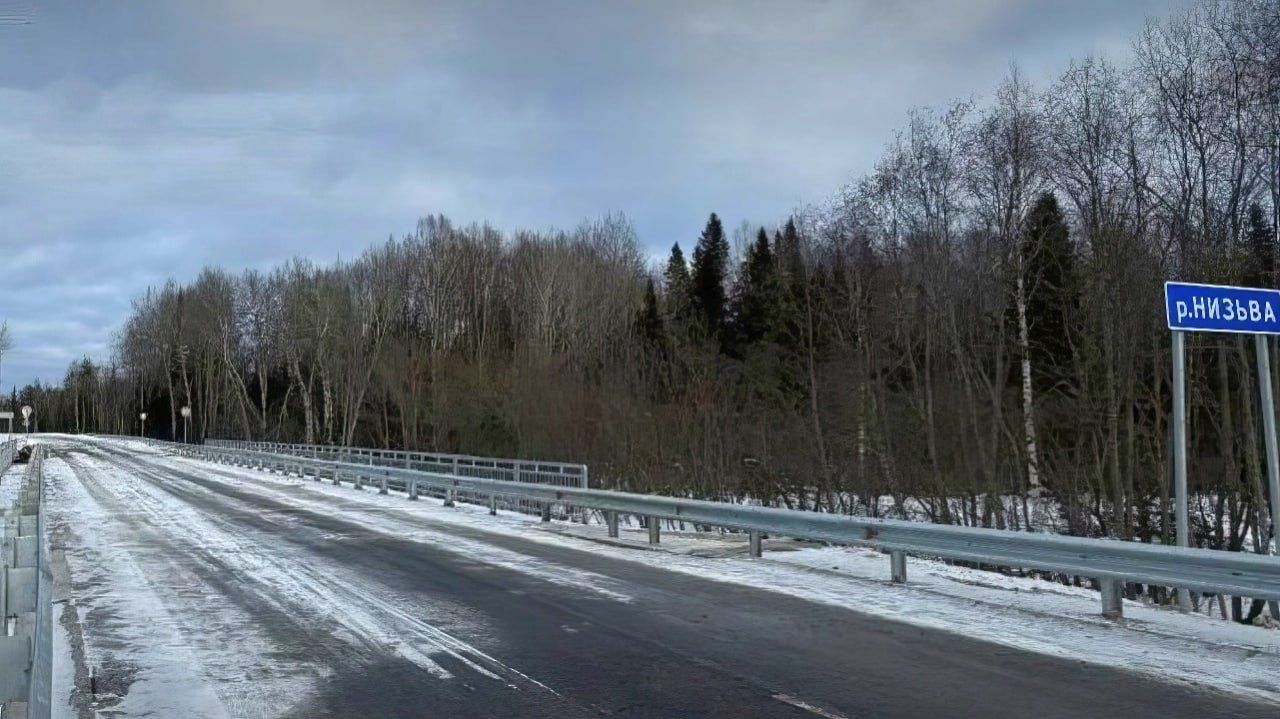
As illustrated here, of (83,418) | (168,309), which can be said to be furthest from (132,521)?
(83,418)

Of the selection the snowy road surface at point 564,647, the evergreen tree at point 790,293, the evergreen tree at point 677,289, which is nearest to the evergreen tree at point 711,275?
the evergreen tree at point 677,289

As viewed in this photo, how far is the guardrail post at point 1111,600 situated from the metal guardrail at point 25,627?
Answer: 8.58 metres

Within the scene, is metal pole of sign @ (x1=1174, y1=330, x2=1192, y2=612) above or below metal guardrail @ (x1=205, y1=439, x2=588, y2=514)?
above

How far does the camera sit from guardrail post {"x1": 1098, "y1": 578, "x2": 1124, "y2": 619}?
31.3ft

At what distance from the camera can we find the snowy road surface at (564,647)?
6699 millimetres

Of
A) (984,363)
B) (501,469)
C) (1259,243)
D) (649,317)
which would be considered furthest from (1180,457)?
(649,317)

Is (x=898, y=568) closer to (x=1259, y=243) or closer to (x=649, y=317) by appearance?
(x=1259, y=243)

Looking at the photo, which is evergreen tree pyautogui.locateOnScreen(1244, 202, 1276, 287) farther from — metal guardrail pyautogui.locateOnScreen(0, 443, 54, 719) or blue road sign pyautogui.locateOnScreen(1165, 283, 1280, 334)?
metal guardrail pyautogui.locateOnScreen(0, 443, 54, 719)

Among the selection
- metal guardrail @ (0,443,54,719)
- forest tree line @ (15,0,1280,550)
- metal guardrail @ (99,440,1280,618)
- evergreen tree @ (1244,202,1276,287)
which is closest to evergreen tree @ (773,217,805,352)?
forest tree line @ (15,0,1280,550)

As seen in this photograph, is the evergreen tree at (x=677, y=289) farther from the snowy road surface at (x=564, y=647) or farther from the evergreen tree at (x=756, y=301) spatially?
the snowy road surface at (x=564, y=647)

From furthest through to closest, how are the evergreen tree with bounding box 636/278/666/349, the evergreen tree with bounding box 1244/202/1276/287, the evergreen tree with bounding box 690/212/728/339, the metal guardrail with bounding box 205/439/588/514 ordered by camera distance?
1. the evergreen tree with bounding box 690/212/728/339
2. the evergreen tree with bounding box 636/278/666/349
3. the metal guardrail with bounding box 205/439/588/514
4. the evergreen tree with bounding box 1244/202/1276/287

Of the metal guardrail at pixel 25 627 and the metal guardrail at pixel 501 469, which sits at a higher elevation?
the metal guardrail at pixel 25 627

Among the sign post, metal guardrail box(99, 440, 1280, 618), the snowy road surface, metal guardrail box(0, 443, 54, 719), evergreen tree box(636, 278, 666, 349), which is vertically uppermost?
evergreen tree box(636, 278, 666, 349)

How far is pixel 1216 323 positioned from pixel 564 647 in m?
7.22
